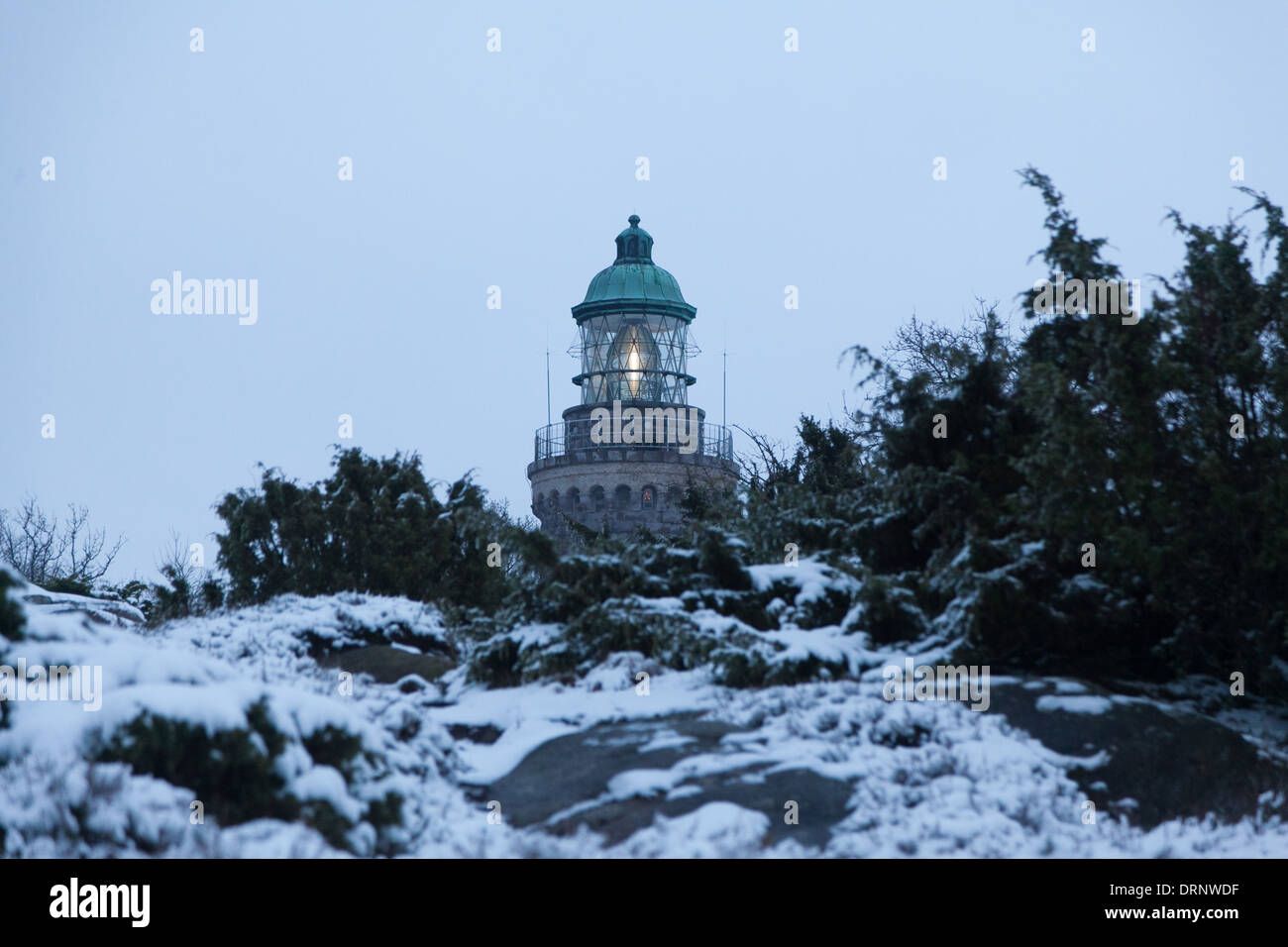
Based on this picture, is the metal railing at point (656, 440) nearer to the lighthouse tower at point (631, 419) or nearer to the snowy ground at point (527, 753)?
the lighthouse tower at point (631, 419)

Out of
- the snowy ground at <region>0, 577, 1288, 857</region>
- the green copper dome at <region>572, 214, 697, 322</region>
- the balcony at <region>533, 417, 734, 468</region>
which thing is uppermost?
the green copper dome at <region>572, 214, 697, 322</region>

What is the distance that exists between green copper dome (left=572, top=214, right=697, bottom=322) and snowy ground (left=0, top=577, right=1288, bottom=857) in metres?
38.8

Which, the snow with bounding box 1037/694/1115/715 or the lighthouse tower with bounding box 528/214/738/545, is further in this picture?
the lighthouse tower with bounding box 528/214/738/545

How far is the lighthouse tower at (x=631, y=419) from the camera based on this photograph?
159ft

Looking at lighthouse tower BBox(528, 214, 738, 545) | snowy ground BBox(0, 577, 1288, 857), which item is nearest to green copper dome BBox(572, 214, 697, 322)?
lighthouse tower BBox(528, 214, 738, 545)

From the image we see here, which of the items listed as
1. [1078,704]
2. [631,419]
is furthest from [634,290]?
[1078,704]

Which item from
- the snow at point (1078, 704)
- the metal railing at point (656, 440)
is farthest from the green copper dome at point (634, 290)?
the snow at point (1078, 704)

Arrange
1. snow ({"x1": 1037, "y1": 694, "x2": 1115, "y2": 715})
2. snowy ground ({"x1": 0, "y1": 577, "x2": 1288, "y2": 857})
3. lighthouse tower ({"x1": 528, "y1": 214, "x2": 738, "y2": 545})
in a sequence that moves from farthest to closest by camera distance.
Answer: lighthouse tower ({"x1": 528, "y1": 214, "x2": 738, "y2": 545})
snow ({"x1": 1037, "y1": 694, "x2": 1115, "y2": 715})
snowy ground ({"x1": 0, "y1": 577, "x2": 1288, "y2": 857})

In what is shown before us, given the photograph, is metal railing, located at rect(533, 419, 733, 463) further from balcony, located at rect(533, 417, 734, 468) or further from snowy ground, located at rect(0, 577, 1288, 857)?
snowy ground, located at rect(0, 577, 1288, 857)

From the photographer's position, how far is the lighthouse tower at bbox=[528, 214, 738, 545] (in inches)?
1908

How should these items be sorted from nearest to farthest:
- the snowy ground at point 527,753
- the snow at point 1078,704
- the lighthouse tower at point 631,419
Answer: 1. the snowy ground at point 527,753
2. the snow at point 1078,704
3. the lighthouse tower at point 631,419

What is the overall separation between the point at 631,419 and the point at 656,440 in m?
1.28

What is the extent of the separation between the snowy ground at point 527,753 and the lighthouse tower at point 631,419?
38.0 metres

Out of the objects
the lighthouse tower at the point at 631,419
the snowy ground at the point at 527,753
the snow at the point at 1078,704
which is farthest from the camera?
the lighthouse tower at the point at 631,419
